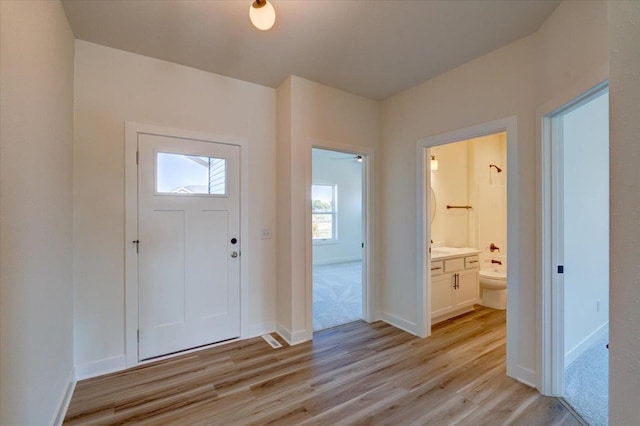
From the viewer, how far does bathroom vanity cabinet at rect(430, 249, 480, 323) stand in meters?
3.35

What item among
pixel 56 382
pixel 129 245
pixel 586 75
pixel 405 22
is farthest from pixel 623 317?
pixel 129 245

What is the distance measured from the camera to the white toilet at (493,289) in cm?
371

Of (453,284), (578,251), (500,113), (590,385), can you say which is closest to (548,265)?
(578,251)

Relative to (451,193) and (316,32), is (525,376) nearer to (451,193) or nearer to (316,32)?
(451,193)

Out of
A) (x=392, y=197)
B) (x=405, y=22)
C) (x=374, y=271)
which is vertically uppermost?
(x=405, y=22)

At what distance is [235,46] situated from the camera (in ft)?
7.90

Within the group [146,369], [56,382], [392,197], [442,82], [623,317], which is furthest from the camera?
[392,197]

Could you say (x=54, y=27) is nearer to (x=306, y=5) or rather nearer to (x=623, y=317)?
(x=306, y=5)

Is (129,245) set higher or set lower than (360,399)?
higher

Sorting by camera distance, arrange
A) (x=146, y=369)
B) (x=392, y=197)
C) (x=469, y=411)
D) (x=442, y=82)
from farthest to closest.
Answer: (x=392, y=197) → (x=442, y=82) → (x=146, y=369) → (x=469, y=411)

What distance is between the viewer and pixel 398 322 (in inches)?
130

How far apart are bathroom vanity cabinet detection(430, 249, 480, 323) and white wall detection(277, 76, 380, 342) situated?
1.54 metres

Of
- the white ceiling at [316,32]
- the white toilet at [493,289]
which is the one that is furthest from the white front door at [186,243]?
the white toilet at [493,289]

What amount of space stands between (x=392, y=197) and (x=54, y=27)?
3.19 m
